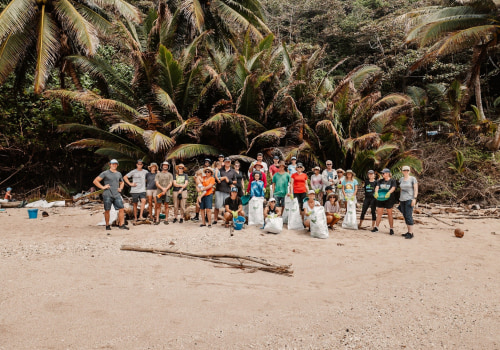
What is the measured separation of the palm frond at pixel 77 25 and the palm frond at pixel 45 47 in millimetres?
429

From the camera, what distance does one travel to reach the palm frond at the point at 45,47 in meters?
10.9

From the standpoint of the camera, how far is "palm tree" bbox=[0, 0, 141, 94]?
11062 mm

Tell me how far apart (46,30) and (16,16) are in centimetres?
95

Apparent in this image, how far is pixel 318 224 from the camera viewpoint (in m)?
7.09

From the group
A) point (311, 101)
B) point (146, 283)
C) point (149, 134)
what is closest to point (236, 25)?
point (311, 101)

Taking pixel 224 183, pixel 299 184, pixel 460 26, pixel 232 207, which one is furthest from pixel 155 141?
pixel 460 26

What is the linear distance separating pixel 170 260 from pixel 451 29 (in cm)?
1379

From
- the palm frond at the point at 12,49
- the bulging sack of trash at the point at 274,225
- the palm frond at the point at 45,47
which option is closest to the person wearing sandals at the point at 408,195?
the bulging sack of trash at the point at 274,225

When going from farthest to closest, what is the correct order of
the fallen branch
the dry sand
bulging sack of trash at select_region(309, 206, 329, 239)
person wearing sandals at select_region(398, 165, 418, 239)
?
1. person wearing sandals at select_region(398, 165, 418, 239)
2. bulging sack of trash at select_region(309, 206, 329, 239)
3. the fallen branch
4. the dry sand

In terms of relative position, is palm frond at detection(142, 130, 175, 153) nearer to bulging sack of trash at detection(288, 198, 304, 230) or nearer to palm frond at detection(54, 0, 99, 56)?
palm frond at detection(54, 0, 99, 56)

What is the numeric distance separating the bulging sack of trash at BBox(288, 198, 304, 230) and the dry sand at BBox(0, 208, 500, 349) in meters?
0.71

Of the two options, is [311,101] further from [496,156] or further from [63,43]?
[63,43]

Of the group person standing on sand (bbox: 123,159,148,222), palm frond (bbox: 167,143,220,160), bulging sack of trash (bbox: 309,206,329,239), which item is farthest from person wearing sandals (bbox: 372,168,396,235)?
palm frond (bbox: 167,143,220,160)

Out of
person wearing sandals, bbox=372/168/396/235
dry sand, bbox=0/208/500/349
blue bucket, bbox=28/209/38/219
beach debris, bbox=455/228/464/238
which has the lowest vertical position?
dry sand, bbox=0/208/500/349
